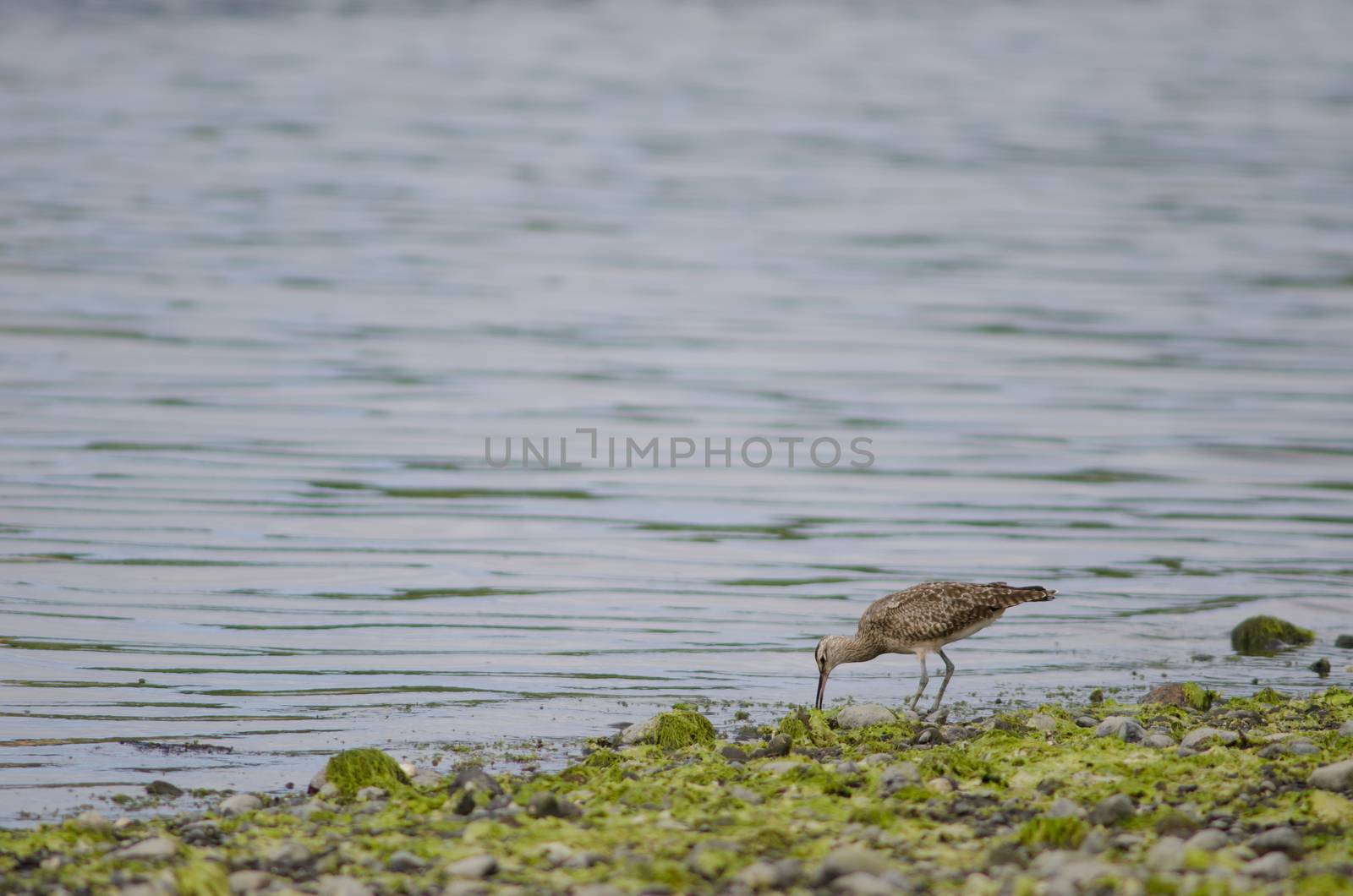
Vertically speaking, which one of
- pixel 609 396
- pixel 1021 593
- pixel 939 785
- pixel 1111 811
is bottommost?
pixel 939 785

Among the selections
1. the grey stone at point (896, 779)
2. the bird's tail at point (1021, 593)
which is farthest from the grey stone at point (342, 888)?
the bird's tail at point (1021, 593)

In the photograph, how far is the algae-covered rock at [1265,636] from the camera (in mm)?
12461

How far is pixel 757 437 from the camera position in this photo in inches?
753

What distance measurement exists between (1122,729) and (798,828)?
8.35 feet

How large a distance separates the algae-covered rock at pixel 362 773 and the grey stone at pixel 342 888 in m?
1.49

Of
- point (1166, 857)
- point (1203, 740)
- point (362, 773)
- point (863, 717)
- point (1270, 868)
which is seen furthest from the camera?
point (863, 717)

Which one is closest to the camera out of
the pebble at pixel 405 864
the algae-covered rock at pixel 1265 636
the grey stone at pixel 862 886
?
the grey stone at pixel 862 886

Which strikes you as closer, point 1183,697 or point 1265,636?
point 1183,697

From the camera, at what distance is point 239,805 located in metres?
8.48

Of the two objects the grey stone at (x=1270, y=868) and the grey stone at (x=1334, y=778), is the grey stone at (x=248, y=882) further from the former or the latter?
the grey stone at (x=1334, y=778)

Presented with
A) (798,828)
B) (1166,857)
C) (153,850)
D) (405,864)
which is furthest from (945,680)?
(153,850)

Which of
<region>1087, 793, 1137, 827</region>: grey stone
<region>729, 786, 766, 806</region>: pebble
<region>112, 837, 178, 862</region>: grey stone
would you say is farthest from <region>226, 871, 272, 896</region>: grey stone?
<region>1087, 793, 1137, 827</region>: grey stone

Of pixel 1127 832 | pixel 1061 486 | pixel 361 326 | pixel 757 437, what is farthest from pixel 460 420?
pixel 1127 832

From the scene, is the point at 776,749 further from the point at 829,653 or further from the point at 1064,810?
the point at 1064,810
